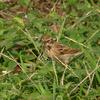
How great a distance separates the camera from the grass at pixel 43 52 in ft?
11.7

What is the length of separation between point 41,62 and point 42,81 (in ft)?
1.02

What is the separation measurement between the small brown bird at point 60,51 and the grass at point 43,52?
0.05 metres

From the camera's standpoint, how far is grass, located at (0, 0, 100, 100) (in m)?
3.56

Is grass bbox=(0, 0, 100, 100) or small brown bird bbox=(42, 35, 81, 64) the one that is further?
small brown bird bbox=(42, 35, 81, 64)

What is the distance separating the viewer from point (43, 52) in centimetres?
403

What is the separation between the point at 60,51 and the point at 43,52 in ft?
0.62

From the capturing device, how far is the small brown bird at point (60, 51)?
3.85 metres

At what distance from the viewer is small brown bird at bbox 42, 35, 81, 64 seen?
3845 millimetres

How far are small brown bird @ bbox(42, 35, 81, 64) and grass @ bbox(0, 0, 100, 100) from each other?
0.16 ft

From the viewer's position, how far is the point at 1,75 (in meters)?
3.83

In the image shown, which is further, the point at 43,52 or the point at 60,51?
the point at 43,52

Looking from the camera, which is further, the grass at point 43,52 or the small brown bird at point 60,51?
the small brown bird at point 60,51

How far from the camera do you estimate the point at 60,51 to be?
391 centimetres

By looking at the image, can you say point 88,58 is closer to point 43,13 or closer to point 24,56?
point 24,56
